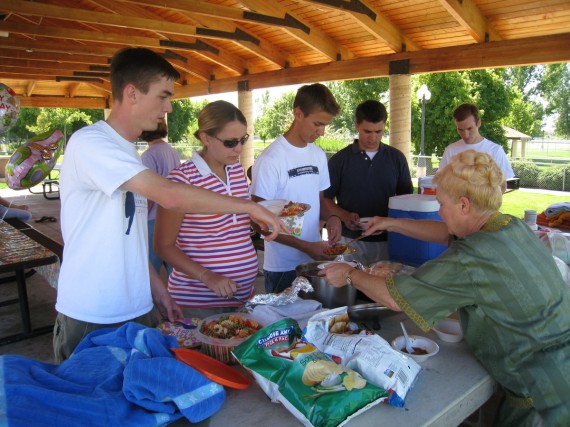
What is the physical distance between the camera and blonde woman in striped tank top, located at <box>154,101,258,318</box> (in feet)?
6.81

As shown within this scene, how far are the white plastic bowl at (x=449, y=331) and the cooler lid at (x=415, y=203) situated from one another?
3.23 feet

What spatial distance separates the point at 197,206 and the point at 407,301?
0.77m

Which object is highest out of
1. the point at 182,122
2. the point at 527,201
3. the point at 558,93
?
the point at 558,93

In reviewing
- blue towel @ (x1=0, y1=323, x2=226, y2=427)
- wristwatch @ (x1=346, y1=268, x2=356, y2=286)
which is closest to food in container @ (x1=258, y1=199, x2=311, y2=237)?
wristwatch @ (x1=346, y1=268, x2=356, y2=286)

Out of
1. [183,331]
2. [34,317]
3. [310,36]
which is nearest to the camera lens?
[183,331]

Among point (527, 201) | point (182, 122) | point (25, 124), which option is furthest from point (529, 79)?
point (25, 124)

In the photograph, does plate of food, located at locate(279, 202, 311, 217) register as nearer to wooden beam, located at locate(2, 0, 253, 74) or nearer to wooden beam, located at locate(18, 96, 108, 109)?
wooden beam, located at locate(2, 0, 253, 74)

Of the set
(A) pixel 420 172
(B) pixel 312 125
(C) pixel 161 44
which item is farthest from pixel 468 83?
(B) pixel 312 125

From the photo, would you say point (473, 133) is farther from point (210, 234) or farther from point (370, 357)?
point (370, 357)

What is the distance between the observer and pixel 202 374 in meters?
1.30

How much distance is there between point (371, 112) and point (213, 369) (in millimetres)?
2588

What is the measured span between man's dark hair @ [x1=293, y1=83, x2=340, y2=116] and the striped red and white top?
2.60 ft

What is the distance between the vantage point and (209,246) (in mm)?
2148

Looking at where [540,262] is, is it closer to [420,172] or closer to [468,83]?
[420,172]
